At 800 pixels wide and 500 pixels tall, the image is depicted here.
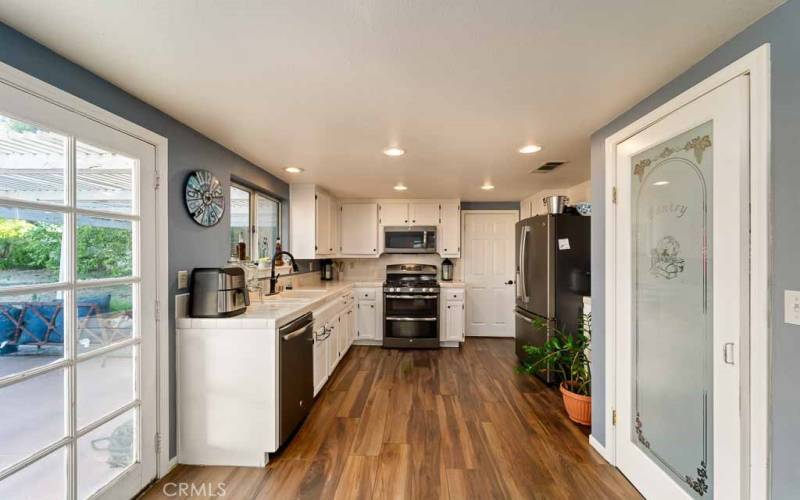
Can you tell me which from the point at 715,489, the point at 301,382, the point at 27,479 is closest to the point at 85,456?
the point at 27,479

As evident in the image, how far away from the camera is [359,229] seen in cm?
488

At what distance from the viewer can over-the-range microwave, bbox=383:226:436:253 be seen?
15.7 feet

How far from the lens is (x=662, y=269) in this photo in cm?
166

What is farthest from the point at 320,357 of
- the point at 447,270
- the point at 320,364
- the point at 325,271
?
the point at 447,270

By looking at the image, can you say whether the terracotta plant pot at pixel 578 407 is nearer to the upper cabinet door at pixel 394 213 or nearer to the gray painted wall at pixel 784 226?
the gray painted wall at pixel 784 226

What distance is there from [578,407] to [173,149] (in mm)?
3366

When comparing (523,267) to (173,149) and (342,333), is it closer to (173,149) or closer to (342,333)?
(342,333)

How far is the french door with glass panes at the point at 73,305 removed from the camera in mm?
1221

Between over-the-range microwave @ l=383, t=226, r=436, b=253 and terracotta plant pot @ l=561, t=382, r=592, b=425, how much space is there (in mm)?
2680

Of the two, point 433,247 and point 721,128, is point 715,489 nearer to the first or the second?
point 721,128

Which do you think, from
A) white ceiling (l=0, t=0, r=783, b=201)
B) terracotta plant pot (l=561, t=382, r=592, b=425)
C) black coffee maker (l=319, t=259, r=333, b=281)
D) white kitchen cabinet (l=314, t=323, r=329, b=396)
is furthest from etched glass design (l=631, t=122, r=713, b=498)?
black coffee maker (l=319, t=259, r=333, b=281)

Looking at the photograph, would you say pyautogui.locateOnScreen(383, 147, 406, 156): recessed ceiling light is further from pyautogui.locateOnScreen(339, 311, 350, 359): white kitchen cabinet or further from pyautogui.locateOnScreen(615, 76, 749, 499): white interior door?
pyautogui.locateOnScreen(339, 311, 350, 359): white kitchen cabinet

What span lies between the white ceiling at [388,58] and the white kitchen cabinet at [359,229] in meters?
2.52

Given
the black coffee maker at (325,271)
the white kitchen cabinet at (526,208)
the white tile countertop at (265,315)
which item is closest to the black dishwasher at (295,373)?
the white tile countertop at (265,315)
